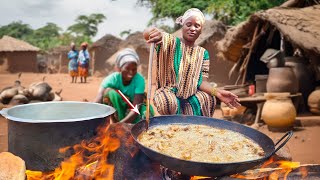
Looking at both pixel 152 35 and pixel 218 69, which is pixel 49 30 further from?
pixel 152 35

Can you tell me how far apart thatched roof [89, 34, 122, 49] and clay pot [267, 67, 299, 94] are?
60.9 ft

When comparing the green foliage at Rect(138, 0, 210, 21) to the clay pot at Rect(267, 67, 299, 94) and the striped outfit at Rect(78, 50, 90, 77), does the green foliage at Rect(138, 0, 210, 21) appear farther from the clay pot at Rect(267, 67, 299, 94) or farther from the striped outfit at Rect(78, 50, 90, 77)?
the clay pot at Rect(267, 67, 299, 94)

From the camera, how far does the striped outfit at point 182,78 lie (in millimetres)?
2973

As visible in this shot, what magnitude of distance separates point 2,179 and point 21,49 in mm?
22790

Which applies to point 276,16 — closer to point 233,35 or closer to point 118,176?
point 233,35

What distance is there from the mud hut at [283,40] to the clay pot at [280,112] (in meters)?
1.12

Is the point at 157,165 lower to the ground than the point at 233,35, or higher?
lower

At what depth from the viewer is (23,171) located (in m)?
1.96

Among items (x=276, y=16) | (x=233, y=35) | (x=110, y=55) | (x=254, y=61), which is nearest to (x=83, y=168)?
(x=276, y=16)

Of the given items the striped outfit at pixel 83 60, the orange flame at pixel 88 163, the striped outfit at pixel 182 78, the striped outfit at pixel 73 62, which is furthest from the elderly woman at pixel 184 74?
the striped outfit at pixel 73 62

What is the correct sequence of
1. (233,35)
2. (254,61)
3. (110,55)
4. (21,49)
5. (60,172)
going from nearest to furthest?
(60,172), (233,35), (254,61), (21,49), (110,55)

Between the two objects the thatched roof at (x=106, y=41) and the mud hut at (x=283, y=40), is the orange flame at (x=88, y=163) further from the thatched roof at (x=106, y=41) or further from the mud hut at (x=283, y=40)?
the thatched roof at (x=106, y=41)

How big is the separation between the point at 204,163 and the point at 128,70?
7.69 ft

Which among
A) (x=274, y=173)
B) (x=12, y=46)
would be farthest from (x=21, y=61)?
(x=274, y=173)
